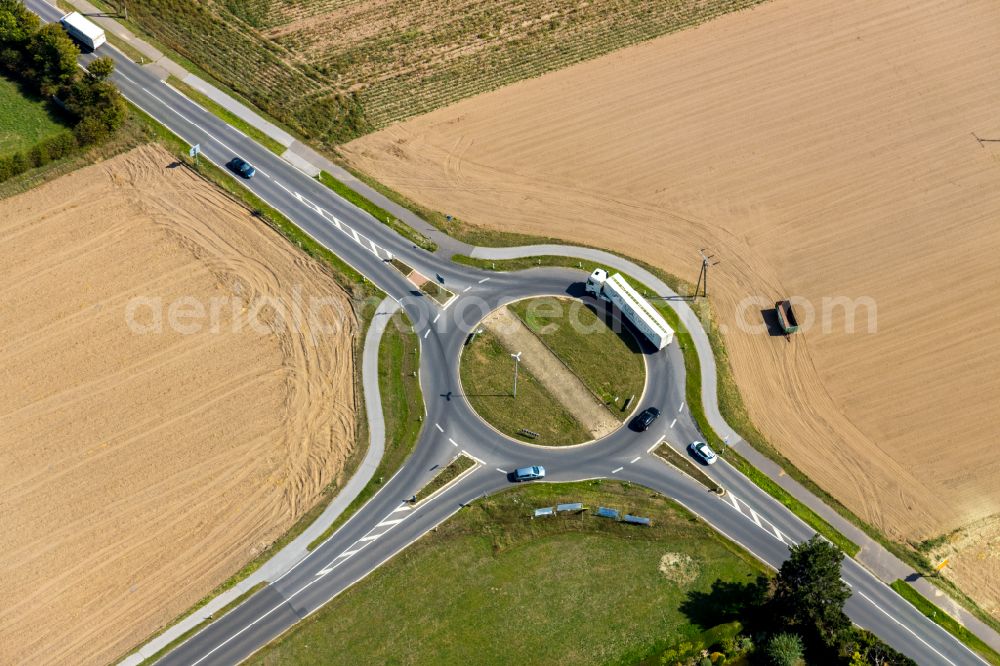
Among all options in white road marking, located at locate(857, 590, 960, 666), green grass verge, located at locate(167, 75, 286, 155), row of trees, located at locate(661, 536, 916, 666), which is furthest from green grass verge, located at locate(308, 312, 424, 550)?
white road marking, located at locate(857, 590, 960, 666)

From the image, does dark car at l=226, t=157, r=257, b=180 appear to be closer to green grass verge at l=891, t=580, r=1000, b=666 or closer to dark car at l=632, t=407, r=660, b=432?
dark car at l=632, t=407, r=660, b=432

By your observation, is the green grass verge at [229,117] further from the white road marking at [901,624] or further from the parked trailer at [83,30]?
the white road marking at [901,624]

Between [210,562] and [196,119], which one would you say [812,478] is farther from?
[196,119]

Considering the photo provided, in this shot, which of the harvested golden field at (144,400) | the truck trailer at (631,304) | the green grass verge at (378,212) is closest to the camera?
the harvested golden field at (144,400)

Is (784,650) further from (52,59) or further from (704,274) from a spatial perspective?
(52,59)

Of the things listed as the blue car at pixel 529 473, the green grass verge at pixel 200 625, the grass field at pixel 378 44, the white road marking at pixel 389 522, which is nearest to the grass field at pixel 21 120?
the grass field at pixel 378 44

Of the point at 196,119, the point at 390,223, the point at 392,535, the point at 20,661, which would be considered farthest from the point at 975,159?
the point at 20,661

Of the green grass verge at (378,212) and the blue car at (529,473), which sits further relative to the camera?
the green grass verge at (378,212)
